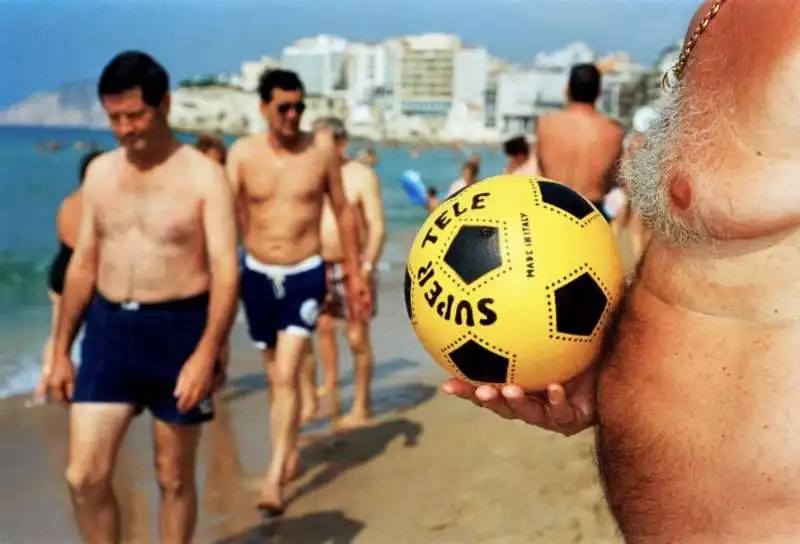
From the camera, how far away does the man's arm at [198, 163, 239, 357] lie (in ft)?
11.8

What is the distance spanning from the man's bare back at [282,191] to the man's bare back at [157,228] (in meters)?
1.53

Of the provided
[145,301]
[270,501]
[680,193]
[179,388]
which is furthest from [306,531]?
[680,193]

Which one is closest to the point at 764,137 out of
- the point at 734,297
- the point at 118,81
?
the point at 734,297

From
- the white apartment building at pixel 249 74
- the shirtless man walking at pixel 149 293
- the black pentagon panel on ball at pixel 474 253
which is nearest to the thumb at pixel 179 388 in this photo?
the shirtless man walking at pixel 149 293

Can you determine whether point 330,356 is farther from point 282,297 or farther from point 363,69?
point 363,69

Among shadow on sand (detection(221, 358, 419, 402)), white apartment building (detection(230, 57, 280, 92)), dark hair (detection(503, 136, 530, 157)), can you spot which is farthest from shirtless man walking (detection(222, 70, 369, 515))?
white apartment building (detection(230, 57, 280, 92))

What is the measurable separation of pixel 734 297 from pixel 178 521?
2826 millimetres

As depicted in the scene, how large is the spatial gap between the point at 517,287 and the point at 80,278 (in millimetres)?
2423

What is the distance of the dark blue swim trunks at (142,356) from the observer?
3584 mm

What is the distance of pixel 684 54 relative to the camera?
177cm

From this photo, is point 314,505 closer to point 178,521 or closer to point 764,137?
point 178,521

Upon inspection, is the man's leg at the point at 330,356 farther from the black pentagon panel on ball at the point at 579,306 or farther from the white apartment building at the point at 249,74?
the white apartment building at the point at 249,74

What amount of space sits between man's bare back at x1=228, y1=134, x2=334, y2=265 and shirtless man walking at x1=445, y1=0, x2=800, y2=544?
3.60m

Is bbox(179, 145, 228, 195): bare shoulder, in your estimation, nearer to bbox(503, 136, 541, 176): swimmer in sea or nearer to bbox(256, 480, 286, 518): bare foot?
bbox(256, 480, 286, 518): bare foot
